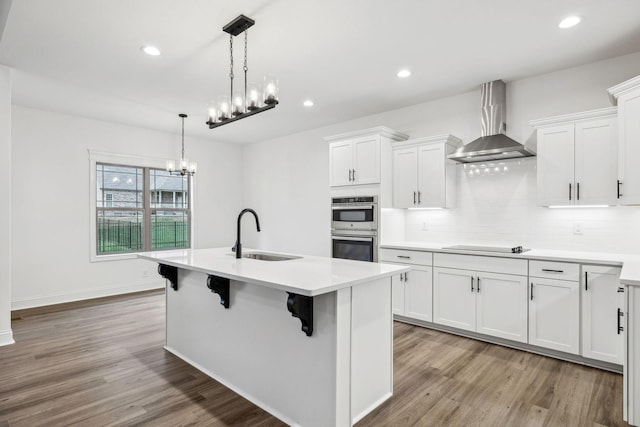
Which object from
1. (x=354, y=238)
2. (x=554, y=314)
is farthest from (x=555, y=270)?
(x=354, y=238)

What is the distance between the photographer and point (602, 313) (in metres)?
2.81

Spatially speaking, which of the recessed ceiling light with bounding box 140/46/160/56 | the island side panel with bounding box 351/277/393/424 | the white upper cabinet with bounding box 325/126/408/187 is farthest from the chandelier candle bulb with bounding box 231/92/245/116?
the white upper cabinet with bounding box 325/126/408/187

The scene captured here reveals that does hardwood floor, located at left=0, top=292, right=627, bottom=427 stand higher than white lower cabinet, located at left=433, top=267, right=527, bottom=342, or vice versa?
white lower cabinet, located at left=433, top=267, right=527, bottom=342

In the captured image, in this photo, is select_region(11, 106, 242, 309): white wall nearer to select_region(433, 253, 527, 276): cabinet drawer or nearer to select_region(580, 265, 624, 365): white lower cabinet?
select_region(433, 253, 527, 276): cabinet drawer

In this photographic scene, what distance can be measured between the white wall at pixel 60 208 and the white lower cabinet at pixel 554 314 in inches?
211

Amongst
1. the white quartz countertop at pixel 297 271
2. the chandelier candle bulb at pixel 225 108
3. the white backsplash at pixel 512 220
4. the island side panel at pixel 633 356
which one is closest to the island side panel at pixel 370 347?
the white quartz countertop at pixel 297 271

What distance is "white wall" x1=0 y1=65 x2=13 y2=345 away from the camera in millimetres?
3457

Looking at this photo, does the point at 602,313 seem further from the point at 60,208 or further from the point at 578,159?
the point at 60,208

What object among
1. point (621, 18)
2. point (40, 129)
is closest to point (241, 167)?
point (40, 129)

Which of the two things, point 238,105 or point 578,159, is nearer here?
point 238,105

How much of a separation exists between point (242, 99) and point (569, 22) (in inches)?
102

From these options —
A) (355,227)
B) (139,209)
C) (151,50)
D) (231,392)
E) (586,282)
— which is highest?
(151,50)

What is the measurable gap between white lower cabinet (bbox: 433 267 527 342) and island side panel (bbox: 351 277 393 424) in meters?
1.53

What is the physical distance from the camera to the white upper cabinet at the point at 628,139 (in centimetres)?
268
